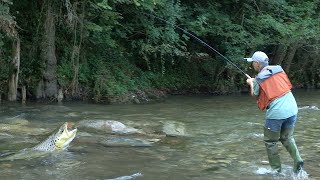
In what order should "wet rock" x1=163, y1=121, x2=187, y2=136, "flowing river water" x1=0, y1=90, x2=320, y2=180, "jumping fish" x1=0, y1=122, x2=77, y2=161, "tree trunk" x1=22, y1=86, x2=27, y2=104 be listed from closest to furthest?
"flowing river water" x1=0, y1=90, x2=320, y2=180
"jumping fish" x1=0, y1=122, x2=77, y2=161
"wet rock" x1=163, y1=121, x2=187, y2=136
"tree trunk" x1=22, y1=86, x2=27, y2=104

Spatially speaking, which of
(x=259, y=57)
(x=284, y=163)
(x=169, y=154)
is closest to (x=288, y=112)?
(x=259, y=57)

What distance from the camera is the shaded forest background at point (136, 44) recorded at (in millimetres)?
14070

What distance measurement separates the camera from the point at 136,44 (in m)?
17.0

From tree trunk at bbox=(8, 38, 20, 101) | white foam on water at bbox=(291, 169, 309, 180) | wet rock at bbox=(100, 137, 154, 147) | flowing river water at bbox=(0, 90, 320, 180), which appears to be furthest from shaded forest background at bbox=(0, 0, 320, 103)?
white foam on water at bbox=(291, 169, 309, 180)

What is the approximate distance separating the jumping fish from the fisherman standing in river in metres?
3.23

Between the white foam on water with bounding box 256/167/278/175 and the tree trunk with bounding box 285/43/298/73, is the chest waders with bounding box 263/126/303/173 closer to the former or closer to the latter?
the white foam on water with bounding box 256/167/278/175

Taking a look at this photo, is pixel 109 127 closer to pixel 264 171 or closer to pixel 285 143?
pixel 264 171

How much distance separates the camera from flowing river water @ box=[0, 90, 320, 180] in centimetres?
655

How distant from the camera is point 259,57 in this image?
6461mm

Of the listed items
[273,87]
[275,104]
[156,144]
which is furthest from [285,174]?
[156,144]

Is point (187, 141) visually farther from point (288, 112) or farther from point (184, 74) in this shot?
point (184, 74)

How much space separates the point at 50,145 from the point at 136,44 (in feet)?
32.3

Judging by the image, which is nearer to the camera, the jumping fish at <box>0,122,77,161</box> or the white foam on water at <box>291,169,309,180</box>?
the white foam on water at <box>291,169,309,180</box>

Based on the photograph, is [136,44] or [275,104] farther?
[136,44]
